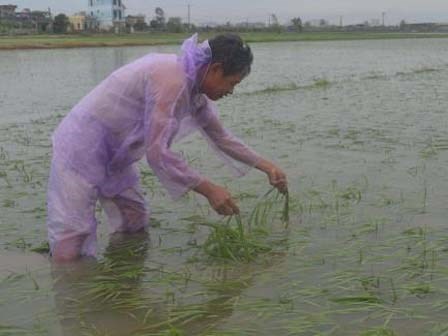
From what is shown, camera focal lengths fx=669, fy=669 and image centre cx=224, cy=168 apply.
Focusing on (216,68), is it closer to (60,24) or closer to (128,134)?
(128,134)

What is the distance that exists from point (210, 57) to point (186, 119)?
0.57m

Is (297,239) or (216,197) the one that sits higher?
(216,197)

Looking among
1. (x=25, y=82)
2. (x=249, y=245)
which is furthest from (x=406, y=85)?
(x=249, y=245)

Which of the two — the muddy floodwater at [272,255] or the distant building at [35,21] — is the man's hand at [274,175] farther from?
the distant building at [35,21]

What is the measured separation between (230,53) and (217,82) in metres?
0.20

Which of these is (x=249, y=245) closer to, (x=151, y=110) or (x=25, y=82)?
(x=151, y=110)

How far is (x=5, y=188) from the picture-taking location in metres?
6.27

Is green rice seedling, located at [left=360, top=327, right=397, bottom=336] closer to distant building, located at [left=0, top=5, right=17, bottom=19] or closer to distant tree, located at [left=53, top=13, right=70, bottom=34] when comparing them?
distant tree, located at [left=53, top=13, right=70, bottom=34]

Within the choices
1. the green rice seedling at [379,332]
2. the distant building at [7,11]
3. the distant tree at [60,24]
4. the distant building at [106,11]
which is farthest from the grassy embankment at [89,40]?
the distant building at [106,11]

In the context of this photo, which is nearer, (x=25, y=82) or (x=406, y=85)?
(x=406, y=85)

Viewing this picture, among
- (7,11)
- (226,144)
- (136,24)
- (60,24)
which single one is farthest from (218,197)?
(7,11)

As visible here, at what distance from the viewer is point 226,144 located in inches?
172

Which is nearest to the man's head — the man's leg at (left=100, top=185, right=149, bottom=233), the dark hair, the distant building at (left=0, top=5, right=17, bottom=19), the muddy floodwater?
the dark hair

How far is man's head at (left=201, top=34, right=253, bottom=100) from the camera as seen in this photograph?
356 centimetres
